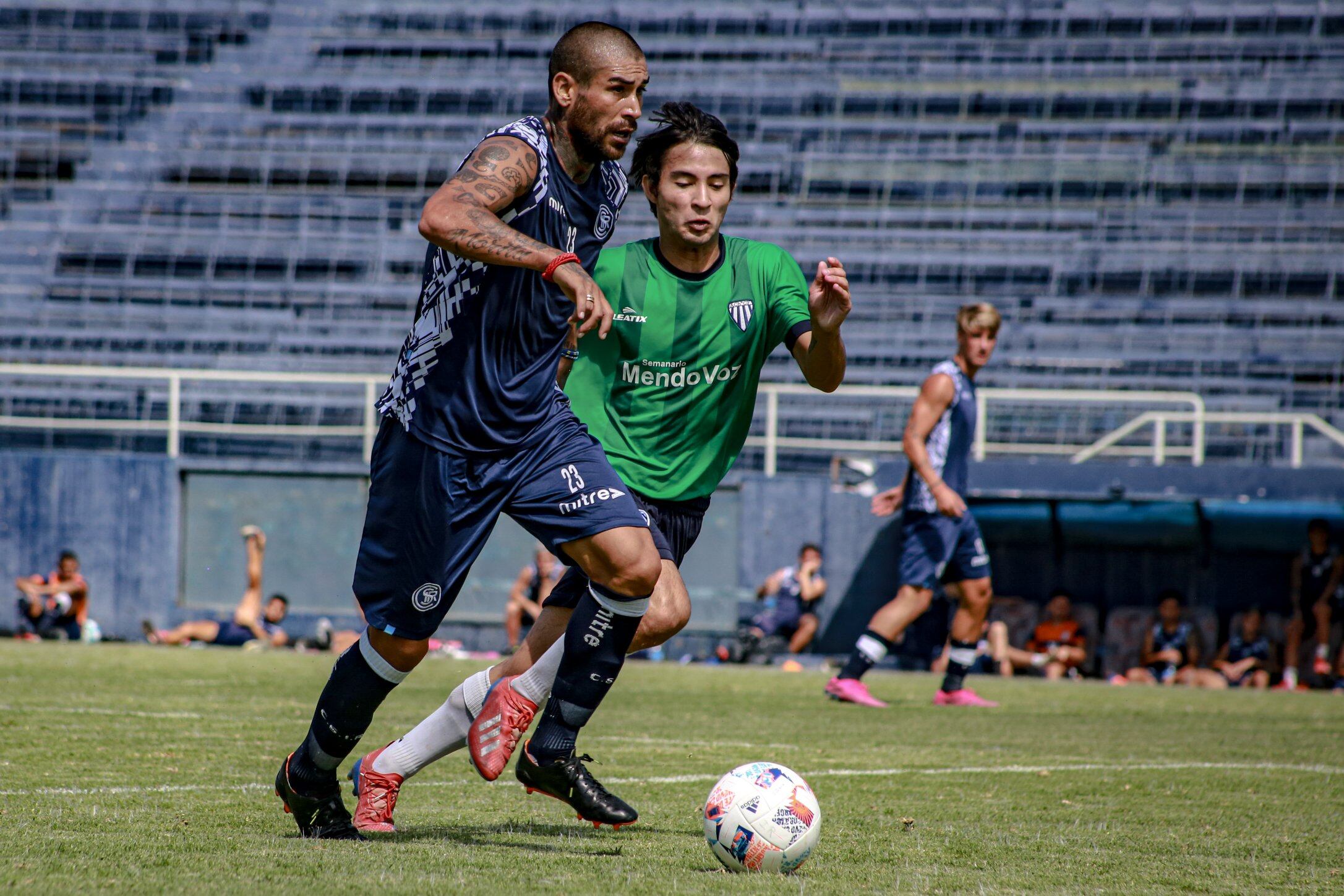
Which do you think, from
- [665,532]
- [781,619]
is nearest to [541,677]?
[665,532]

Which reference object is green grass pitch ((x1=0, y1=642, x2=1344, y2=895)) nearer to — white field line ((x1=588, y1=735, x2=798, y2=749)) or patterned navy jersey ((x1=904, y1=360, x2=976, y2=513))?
white field line ((x1=588, y1=735, x2=798, y2=749))

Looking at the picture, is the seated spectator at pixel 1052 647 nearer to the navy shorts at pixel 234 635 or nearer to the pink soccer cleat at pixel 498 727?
the navy shorts at pixel 234 635

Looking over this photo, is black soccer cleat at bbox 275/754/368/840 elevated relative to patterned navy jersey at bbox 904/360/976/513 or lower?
lower

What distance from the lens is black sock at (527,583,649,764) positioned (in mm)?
4031

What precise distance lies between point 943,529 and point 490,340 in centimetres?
590

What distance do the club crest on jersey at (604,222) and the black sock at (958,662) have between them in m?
6.07

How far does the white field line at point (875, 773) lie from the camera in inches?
182

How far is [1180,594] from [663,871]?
37.0ft

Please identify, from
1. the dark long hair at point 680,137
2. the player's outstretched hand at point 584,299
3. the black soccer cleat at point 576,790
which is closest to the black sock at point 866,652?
the dark long hair at point 680,137

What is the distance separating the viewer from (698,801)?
4.79 m

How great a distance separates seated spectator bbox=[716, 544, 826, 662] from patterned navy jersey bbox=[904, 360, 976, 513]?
193 inches

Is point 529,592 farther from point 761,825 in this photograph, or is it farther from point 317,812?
point 761,825

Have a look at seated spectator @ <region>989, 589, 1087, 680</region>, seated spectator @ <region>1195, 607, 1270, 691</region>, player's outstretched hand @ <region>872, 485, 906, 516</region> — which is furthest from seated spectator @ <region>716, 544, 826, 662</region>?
player's outstretched hand @ <region>872, 485, 906, 516</region>

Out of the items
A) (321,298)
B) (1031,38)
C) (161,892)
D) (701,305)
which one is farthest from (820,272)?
(1031,38)
